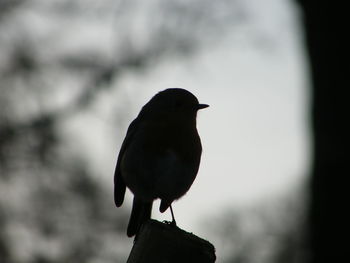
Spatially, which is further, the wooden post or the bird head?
the bird head

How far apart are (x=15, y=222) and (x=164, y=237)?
1022cm

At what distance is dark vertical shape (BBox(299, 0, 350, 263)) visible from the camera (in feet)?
14.0

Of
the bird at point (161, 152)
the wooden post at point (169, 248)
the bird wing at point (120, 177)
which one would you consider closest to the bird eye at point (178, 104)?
the bird at point (161, 152)

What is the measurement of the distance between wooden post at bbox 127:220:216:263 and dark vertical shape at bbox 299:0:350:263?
1376mm

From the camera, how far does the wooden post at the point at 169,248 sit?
114 inches

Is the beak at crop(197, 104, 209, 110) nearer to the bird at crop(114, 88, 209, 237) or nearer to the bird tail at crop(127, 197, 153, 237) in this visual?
the bird at crop(114, 88, 209, 237)

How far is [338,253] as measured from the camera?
4.21m

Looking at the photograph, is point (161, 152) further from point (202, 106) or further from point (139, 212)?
point (139, 212)

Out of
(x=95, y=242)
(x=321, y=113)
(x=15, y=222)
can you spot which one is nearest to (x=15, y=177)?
(x=15, y=222)

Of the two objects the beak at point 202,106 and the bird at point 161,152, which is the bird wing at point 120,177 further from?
the beak at point 202,106

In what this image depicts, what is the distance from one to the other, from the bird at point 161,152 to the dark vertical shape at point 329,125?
821 mm

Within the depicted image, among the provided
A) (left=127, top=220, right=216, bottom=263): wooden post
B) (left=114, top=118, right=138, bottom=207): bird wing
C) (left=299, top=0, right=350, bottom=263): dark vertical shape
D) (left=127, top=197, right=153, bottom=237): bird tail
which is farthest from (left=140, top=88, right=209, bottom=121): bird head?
(left=127, top=220, right=216, bottom=263): wooden post

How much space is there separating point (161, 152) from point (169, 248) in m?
2.11

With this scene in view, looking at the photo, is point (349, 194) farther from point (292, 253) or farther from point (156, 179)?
point (292, 253)
